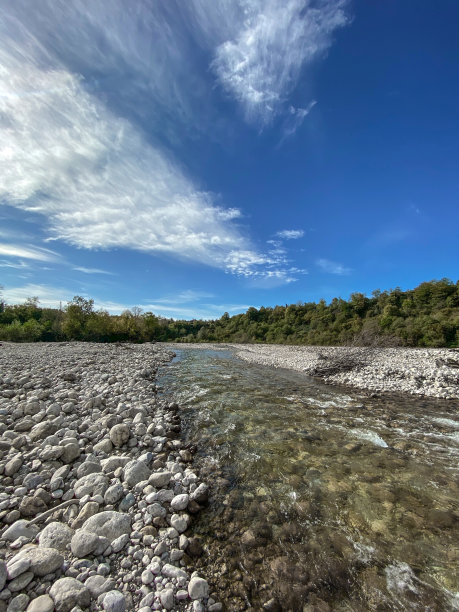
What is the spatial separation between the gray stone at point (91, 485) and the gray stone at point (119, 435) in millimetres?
1154

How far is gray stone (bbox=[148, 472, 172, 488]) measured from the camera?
3537mm

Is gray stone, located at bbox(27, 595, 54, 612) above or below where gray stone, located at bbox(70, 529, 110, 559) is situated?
above

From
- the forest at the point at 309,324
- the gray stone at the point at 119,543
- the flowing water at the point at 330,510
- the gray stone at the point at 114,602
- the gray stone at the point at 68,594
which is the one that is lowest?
the flowing water at the point at 330,510

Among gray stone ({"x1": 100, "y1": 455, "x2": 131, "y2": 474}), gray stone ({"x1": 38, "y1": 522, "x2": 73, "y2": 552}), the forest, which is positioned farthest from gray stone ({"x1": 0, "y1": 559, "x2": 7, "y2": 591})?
the forest

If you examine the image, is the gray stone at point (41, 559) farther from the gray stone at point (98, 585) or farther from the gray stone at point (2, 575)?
the gray stone at point (98, 585)

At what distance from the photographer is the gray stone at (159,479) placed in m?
3.54

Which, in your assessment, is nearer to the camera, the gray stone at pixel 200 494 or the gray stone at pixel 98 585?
the gray stone at pixel 98 585

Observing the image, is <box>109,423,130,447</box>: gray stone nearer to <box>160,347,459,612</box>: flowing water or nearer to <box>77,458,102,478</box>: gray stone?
<box>77,458,102,478</box>: gray stone

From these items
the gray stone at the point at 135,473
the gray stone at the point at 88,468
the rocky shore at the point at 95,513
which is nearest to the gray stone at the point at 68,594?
the rocky shore at the point at 95,513

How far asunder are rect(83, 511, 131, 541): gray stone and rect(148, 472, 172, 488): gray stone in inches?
26.0

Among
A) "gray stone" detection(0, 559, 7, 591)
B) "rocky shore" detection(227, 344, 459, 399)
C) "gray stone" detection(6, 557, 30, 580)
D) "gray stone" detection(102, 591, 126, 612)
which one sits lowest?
"gray stone" detection(102, 591, 126, 612)

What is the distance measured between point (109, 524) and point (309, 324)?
181 ft

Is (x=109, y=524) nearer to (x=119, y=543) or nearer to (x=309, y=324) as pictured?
(x=119, y=543)

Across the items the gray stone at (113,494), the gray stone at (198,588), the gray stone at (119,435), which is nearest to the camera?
the gray stone at (198,588)
